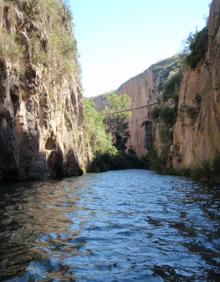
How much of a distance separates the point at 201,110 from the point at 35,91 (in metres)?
10.9

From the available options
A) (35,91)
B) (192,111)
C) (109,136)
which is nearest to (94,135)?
(109,136)

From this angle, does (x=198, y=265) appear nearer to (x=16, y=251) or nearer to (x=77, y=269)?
(x=77, y=269)

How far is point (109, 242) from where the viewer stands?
297 inches

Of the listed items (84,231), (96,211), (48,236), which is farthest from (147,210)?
(48,236)

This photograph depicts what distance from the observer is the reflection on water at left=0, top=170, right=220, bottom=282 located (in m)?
5.70

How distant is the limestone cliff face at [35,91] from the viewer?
21.8 m

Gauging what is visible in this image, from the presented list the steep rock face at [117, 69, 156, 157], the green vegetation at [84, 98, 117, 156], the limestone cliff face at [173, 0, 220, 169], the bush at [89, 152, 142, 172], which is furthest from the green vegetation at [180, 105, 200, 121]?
the steep rock face at [117, 69, 156, 157]

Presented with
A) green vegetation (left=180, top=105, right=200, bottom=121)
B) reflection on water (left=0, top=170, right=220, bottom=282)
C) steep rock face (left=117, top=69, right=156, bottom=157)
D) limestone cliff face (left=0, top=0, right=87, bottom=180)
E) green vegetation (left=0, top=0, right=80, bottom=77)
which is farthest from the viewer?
steep rock face (left=117, top=69, right=156, bottom=157)

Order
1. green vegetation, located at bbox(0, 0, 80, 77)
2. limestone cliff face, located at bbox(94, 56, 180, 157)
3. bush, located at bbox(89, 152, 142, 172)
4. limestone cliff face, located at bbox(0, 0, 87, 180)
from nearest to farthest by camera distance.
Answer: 1. limestone cliff face, located at bbox(0, 0, 87, 180)
2. green vegetation, located at bbox(0, 0, 80, 77)
3. bush, located at bbox(89, 152, 142, 172)
4. limestone cliff face, located at bbox(94, 56, 180, 157)

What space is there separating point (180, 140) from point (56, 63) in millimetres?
12626

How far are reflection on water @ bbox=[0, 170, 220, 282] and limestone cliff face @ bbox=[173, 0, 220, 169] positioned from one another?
12.1 m

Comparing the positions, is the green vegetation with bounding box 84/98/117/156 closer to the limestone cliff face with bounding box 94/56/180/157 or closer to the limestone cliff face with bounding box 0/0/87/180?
the limestone cliff face with bounding box 0/0/87/180

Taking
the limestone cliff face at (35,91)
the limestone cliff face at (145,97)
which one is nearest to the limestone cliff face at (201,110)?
the limestone cliff face at (35,91)

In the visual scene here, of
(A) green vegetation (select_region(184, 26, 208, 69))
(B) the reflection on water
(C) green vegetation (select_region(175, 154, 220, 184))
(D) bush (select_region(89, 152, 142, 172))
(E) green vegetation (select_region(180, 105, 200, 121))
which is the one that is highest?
(A) green vegetation (select_region(184, 26, 208, 69))
